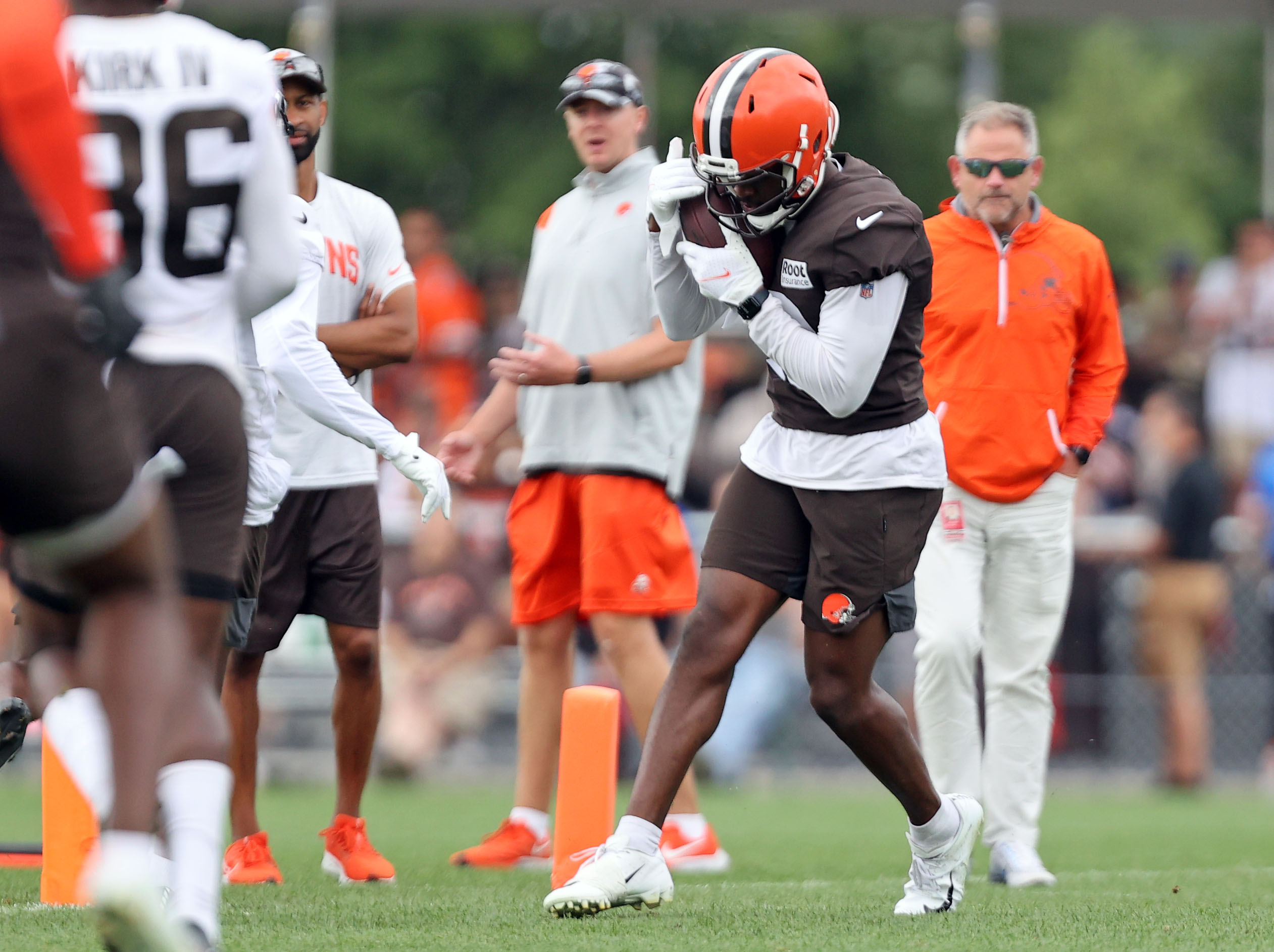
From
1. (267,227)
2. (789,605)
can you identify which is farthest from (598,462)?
(789,605)

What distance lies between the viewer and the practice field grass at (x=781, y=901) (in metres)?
4.50

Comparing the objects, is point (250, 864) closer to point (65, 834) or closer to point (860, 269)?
point (65, 834)

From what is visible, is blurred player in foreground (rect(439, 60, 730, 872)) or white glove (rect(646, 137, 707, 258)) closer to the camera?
white glove (rect(646, 137, 707, 258))

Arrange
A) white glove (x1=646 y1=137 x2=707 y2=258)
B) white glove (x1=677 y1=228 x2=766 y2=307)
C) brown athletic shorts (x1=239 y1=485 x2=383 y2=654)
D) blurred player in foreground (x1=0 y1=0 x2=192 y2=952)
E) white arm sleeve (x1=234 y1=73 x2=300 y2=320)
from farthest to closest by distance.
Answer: brown athletic shorts (x1=239 y1=485 x2=383 y2=654)
white glove (x1=646 y1=137 x2=707 y2=258)
white glove (x1=677 y1=228 x2=766 y2=307)
white arm sleeve (x1=234 y1=73 x2=300 y2=320)
blurred player in foreground (x1=0 y1=0 x2=192 y2=952)

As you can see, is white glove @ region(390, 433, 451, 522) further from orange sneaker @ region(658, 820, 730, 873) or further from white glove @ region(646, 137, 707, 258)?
orange sneaker @ region(658, 820, 730, 873)

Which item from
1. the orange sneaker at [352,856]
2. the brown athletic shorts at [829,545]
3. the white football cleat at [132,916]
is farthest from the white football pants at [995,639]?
the white football cleat at [132,916]

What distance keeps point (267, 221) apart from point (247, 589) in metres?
1.84

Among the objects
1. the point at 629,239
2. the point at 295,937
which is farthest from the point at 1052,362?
the point at 295,937

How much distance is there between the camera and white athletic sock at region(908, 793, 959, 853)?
511 cm

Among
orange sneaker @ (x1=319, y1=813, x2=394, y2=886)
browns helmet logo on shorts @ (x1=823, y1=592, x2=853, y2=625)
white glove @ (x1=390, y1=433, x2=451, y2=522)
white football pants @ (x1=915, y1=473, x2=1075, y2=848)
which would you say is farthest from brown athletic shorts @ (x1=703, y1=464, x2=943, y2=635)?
orange sneaker @ (x1=319, y1=813, x2=394, y2=886)

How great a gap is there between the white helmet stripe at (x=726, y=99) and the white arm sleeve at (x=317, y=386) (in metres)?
1.28

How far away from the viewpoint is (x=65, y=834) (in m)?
5.07

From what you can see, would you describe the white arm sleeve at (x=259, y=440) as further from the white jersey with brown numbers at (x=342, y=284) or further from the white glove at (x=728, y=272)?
the white glove at (x=728, y=272)

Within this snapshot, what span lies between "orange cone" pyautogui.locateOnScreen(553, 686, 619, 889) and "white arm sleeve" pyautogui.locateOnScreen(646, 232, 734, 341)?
1094 mm
